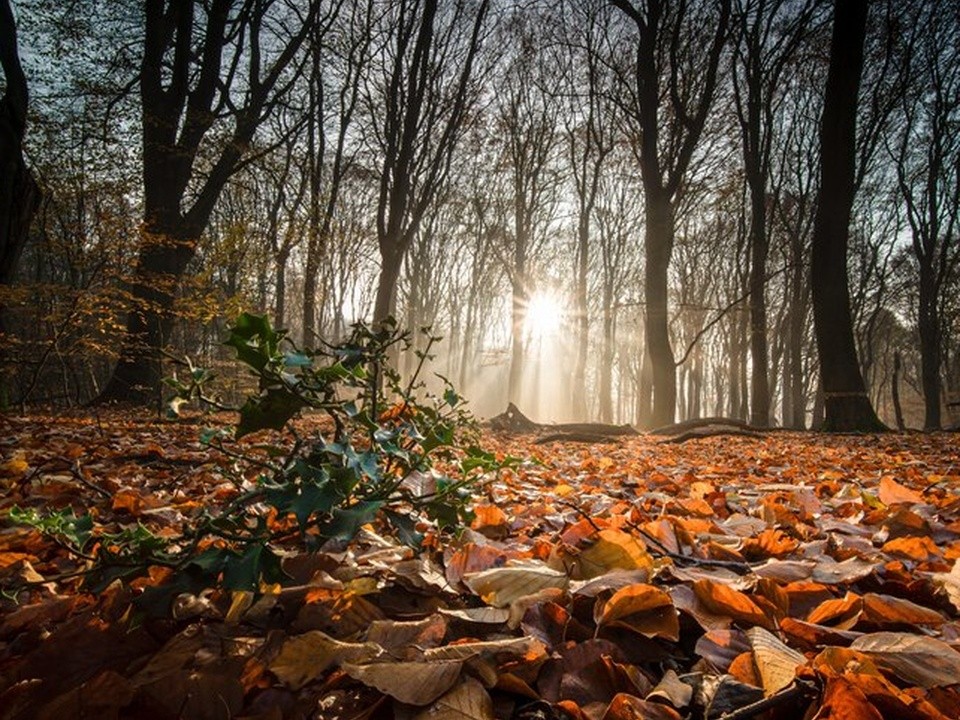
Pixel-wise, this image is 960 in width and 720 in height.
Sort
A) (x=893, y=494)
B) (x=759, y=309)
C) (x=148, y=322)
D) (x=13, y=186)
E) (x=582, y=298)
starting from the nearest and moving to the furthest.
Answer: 1. (x=893, y=494)
2. (x=13, y=186)
3. (x=148, y=322)
4. (x=759, y=309)
5. (x=582, y=298)

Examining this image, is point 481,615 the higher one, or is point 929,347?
point 929,347

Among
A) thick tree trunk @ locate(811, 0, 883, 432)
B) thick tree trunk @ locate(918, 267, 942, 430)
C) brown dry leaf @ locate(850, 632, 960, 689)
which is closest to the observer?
brown dry leaf @ locate(850, 632, 960, 689)

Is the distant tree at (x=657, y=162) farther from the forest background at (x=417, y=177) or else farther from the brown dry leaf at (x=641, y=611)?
the brown dry leaf at (x=641, y=611)

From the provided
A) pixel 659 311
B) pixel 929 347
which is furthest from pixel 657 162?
pixel 929 347

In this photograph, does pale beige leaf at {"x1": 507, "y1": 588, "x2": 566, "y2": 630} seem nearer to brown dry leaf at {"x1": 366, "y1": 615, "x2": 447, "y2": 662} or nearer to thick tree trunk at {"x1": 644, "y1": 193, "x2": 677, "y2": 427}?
brown dry leaf at {"x1": 366, "y1": 615, "x2": 447, "y2": 662}

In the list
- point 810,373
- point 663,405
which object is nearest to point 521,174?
point 663,405

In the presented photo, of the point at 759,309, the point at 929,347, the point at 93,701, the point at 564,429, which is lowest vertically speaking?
the point at 564,429

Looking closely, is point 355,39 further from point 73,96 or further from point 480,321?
Result: point 480,321

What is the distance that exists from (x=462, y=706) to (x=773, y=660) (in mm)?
367

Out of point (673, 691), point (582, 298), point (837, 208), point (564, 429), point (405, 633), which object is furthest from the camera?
point (582, 298)

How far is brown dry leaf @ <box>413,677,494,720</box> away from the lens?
55 cm

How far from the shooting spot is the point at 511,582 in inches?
33.8

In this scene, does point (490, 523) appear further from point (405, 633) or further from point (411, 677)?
point (411, 677)

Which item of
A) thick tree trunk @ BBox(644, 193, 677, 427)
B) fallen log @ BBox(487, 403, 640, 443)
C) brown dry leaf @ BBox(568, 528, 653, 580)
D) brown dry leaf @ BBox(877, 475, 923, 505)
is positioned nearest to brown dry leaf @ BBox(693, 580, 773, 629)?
brown dry leaf @ BBox(568, 528, 653, 580)
